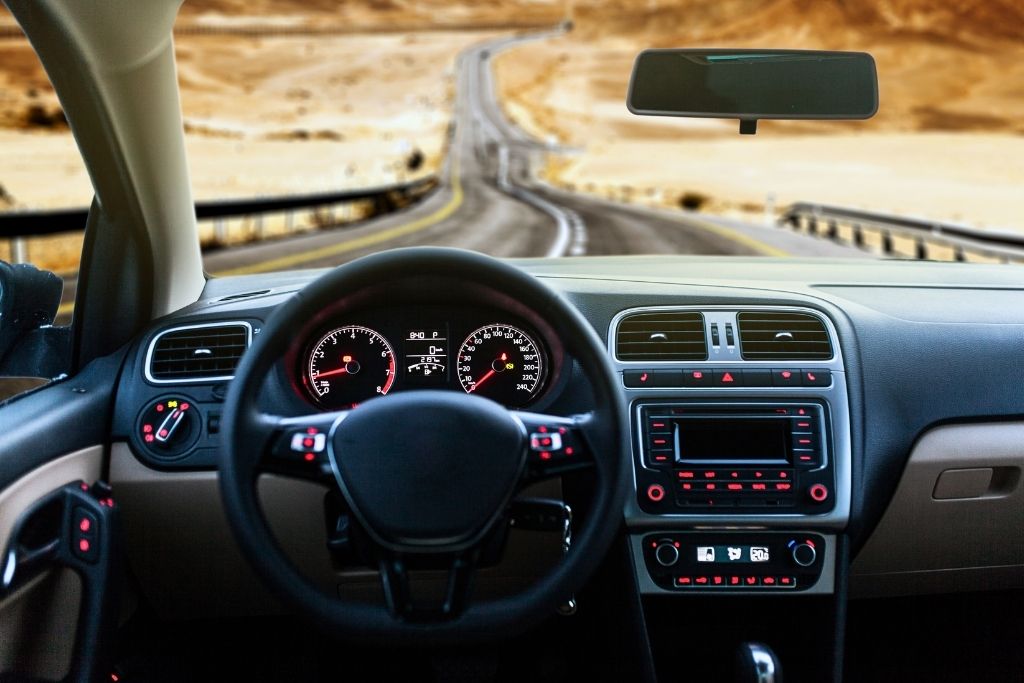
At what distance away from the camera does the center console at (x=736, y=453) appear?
3152 millimetres

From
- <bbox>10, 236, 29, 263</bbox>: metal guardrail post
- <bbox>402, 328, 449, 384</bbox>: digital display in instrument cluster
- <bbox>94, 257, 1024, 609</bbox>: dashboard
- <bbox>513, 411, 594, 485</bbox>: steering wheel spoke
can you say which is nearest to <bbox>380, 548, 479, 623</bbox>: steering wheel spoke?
<bbox>513, 411, 594, 485</bbox>: steering wheel spoke

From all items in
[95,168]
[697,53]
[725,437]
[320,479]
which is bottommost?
[725,437]

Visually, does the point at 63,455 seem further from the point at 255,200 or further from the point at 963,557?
the point at 255,200

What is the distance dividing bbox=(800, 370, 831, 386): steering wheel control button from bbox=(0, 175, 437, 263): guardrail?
342 centimetres

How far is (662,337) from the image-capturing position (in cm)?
327

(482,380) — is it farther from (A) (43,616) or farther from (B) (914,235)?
(B) (914,235)

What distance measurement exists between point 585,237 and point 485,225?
3603mm

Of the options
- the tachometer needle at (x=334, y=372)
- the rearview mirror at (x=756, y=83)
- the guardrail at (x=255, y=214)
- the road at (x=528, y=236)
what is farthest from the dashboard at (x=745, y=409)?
the road at (x=528, y=236)

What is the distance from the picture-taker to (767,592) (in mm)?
3250

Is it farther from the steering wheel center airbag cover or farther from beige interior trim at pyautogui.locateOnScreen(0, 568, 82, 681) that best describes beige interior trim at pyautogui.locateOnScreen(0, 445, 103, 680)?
the steering wheel center airbag cover

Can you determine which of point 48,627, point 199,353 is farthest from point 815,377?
point 48,627

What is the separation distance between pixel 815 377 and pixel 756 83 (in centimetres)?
89

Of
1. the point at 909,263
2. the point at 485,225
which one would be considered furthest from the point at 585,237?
the point at 909,263

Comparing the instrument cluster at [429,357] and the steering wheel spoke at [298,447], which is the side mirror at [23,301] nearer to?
the instrument cluster at [429,357]
